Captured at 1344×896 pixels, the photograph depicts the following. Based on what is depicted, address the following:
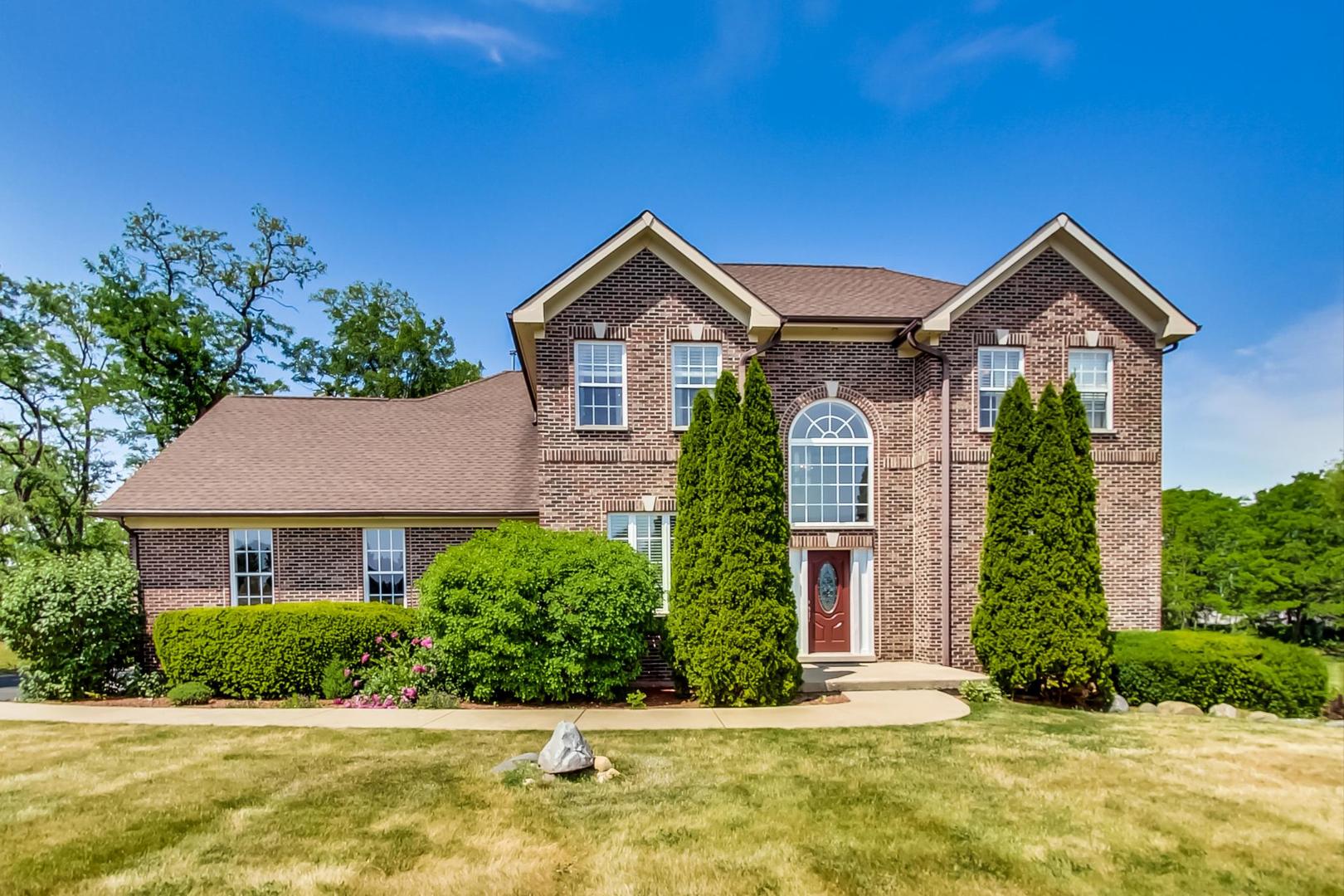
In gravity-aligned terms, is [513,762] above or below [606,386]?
below

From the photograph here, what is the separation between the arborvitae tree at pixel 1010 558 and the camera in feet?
33.4

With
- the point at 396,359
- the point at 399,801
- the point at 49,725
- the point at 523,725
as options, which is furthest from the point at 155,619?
the point at 396,359

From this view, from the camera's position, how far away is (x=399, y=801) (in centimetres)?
594

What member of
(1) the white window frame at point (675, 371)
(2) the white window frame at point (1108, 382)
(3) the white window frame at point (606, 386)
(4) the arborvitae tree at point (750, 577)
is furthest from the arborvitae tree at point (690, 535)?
(2) the white window frame at point (1108, 382)

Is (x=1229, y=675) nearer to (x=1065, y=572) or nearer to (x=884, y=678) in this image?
(x=1065, y=572)

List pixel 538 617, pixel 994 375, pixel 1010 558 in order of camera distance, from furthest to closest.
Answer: pixel 994 375
pixel 1010 558
pixel 538 617

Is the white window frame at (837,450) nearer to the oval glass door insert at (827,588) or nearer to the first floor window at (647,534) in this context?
the oval glass door insert at (827,588)

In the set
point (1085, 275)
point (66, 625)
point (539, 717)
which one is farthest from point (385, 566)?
point (1085, 275)

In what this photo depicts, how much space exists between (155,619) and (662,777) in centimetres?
1034

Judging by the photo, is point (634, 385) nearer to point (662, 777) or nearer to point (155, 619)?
point (662, 777)

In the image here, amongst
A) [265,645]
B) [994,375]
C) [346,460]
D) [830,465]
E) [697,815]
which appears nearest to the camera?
[697,815]

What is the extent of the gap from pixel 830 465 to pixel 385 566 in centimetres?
876

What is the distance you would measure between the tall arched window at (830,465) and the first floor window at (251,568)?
1000 centimetres

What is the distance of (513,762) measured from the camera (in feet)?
22.0
